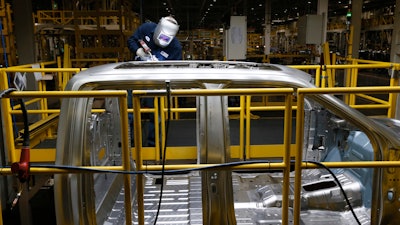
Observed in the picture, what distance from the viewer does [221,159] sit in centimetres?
245

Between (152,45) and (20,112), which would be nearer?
(20,112)

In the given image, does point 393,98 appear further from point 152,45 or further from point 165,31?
point 152,45

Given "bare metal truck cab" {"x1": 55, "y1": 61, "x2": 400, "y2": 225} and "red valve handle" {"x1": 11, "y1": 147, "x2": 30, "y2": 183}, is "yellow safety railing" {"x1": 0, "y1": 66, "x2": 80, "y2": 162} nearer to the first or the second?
"bare metal truck cab" {"x1": 55, "y1": 61, "x2": 400, "y2": 225}

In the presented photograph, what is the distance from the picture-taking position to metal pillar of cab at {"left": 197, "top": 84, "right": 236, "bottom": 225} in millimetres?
2428

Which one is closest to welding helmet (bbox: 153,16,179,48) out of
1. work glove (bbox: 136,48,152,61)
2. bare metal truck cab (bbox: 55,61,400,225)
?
work glove (bbox: 136,48,152,61)

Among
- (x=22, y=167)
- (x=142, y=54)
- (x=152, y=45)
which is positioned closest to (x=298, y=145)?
(x=22, y=167)

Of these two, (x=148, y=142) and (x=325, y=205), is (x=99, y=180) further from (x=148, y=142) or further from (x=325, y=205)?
(x=148, y=142)

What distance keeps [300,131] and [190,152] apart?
11.1 feet

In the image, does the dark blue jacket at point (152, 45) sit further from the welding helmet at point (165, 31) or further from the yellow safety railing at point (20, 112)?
the yellow safety railing at point (20, 112)

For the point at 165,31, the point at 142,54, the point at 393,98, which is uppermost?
the point at 165,31

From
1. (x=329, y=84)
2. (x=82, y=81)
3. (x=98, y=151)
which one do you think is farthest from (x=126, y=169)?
(x=329, y=84)

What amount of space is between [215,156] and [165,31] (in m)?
3.70

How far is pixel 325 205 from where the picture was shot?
3.38m

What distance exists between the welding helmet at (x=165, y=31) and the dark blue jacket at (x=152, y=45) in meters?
0.17
